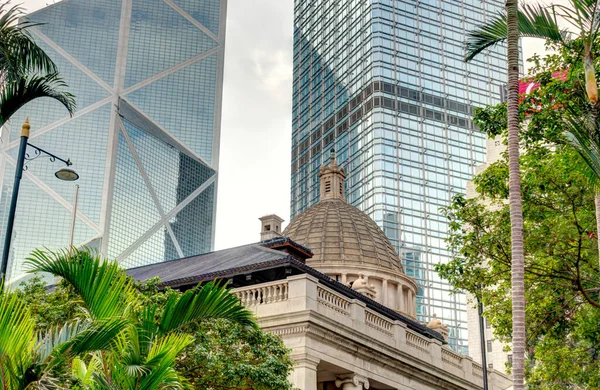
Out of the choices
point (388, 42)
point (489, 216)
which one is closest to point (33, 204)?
point (388, 42)

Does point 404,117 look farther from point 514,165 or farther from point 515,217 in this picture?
point 515,217

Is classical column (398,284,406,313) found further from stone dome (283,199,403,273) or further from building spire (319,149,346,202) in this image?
building spire (319,149,346,202)

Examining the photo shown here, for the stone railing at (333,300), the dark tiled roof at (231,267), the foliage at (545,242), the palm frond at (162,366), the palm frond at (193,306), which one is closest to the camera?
the palm frond at (162,366)

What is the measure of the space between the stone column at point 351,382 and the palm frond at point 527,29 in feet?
50.5

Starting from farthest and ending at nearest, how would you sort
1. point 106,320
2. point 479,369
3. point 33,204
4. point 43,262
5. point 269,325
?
point 33,204
point 479,369
point 269,325
point 43,262
point 106,320

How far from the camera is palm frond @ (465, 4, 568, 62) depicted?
18.8 metres

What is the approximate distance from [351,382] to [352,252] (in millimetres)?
43683

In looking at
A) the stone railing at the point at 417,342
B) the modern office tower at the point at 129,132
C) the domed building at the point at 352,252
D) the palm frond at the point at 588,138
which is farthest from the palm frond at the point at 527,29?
the modern office tower at the point at 129,132

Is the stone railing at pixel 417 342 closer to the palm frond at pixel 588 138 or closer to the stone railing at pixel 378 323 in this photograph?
the stone railing at pixel 378 323

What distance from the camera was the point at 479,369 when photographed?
135 feet

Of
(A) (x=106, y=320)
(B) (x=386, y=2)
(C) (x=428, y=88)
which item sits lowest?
(A) (x=106, y=320)

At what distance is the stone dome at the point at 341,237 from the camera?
74250mm

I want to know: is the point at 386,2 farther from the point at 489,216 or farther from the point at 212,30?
the point at 489,216

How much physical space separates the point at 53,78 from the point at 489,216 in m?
14.8
